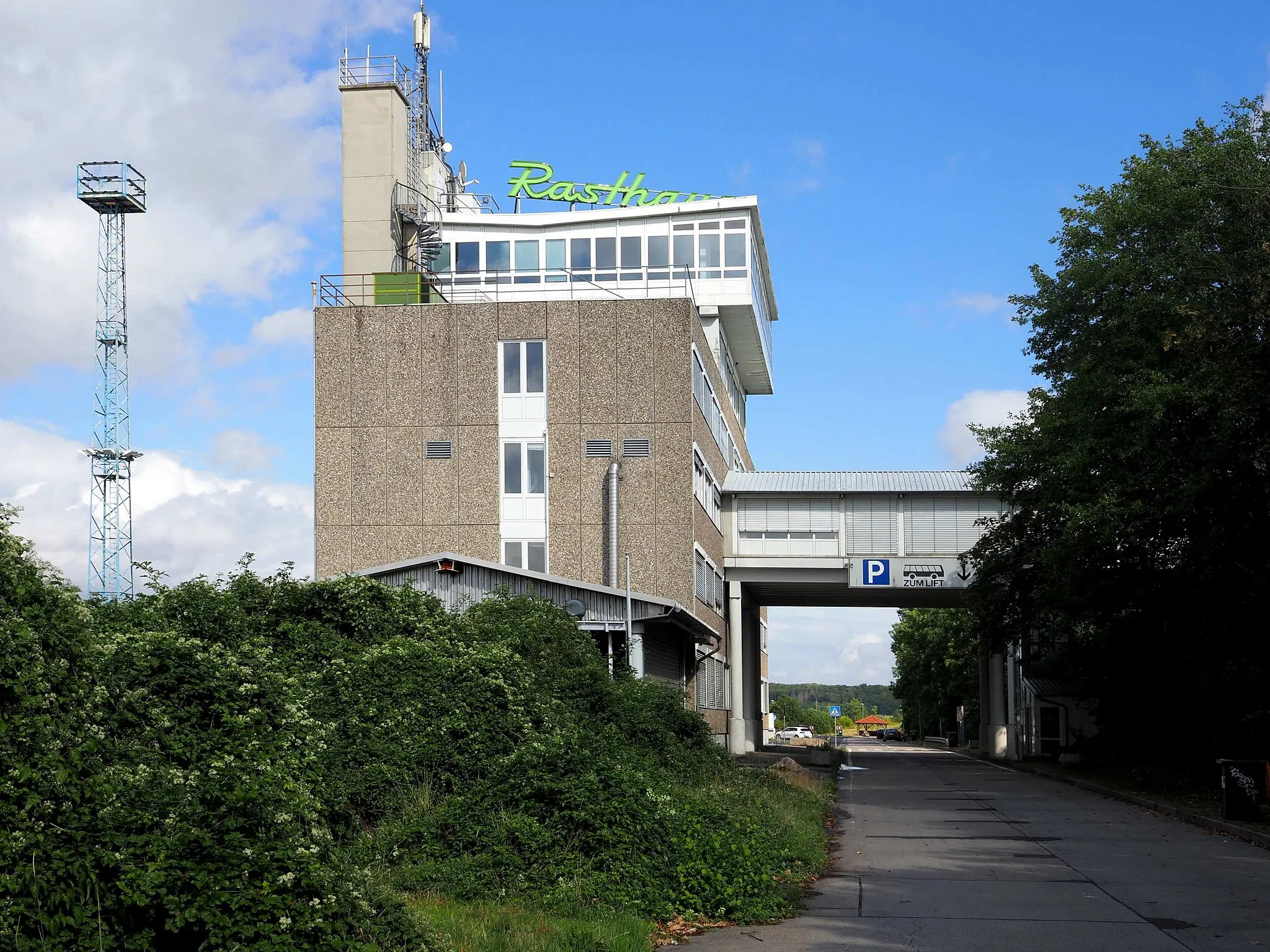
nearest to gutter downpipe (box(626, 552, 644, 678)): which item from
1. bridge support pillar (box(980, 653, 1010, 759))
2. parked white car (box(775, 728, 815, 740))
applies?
bridge support pillar (box(980, 653, 1010, 759))

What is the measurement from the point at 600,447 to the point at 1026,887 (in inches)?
1146

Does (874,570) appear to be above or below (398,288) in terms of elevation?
below

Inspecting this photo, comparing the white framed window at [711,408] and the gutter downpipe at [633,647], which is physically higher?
the white framed window at [711,408]

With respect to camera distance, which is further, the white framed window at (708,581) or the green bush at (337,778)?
the white framed window at (708,581)

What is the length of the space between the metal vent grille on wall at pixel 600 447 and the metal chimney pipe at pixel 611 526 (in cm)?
50

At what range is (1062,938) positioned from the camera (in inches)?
434

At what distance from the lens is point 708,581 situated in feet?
149

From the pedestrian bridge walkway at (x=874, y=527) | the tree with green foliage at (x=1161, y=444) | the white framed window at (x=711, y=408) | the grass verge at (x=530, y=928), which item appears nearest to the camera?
the grass verge at (x=530, y=928)

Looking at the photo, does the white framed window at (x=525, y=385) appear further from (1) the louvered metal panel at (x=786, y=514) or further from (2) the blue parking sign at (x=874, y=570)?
(2) the blue parking sign at (x=874, y=570)

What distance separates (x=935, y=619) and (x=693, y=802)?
277 feet

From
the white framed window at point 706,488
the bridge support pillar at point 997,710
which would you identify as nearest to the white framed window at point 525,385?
the white framed window at point 706,488

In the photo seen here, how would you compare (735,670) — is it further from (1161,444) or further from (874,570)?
(1161,444)

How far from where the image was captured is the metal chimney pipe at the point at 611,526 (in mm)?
41062

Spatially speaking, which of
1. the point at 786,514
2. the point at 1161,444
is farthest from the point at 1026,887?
the point at 786,514
